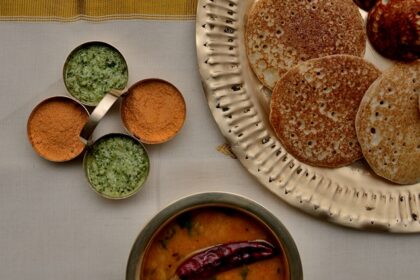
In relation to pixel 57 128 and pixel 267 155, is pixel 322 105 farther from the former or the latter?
pixel 57 128

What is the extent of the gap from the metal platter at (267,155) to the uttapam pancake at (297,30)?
A: 35 mm

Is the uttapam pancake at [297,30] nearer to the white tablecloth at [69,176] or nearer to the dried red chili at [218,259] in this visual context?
the white tablecloth at [69,176]

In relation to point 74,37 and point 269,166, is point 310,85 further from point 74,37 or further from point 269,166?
point 74,37

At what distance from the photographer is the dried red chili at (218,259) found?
44.8 inches

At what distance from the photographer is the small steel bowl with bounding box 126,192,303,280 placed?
43.8 inches

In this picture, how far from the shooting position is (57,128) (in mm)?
1160

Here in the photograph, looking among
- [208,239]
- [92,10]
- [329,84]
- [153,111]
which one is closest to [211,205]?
[208,239]

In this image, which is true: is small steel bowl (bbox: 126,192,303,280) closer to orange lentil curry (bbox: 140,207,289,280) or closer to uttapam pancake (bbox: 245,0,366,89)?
orange lentil curry (bbox: 140,207,289,280)

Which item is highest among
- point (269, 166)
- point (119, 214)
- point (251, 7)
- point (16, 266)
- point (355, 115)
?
point (251, 7)

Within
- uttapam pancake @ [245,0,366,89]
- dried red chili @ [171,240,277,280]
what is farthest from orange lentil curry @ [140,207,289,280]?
uttapam pancake @ [245,0,366,89]

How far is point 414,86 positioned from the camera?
115 centimetres

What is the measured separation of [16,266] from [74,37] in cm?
47

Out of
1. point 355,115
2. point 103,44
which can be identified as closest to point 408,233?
point 355,115

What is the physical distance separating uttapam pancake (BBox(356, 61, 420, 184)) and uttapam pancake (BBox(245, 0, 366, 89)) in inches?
4.1
